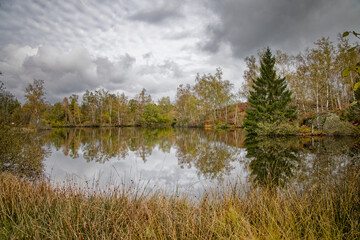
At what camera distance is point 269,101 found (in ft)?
82.1

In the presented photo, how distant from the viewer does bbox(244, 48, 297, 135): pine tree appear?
23.5 m

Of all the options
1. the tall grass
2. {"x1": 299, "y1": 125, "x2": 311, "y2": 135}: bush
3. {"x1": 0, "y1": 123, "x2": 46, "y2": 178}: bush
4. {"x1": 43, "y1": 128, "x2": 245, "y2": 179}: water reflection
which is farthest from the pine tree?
{"x1": 0, "y1": 123, "x2": 46, "y2": 178}: bush

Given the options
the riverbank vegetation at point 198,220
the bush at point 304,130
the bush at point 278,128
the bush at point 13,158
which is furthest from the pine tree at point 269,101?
the bush at point 13,158

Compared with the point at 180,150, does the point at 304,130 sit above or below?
above

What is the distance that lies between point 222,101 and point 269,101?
22.2 metres

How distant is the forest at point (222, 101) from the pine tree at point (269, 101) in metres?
1.04

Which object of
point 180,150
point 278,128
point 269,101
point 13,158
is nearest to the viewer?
point 13,158

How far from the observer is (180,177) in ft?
25.4

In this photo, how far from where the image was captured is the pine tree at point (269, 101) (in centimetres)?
2352

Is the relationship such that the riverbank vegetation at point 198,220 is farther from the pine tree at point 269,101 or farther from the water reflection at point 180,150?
the pine tree at point 269,101

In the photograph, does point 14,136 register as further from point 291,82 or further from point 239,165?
point 291,82

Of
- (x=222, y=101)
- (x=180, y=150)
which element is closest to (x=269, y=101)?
(x=180, y=150)

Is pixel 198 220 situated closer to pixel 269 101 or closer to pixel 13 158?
pixel 13 158

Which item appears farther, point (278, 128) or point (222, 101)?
point (222, 101)
